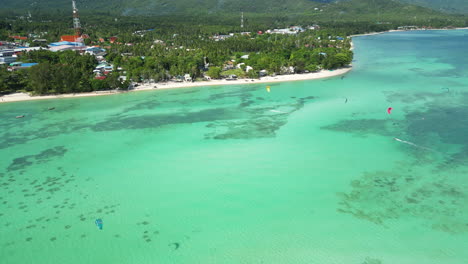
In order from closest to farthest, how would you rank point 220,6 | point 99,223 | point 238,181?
point 99,223
point 238,181
point 220,6

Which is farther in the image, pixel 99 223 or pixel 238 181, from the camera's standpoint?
→ pixel 238 181

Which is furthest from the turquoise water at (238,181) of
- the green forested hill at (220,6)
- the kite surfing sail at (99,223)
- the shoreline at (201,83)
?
the green forested hill at (220,6)

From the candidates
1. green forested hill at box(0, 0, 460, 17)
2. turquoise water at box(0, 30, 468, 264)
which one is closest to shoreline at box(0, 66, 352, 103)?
turquoise water at box(0, 30, 468, 264)

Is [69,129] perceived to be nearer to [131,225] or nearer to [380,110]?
[131,225]

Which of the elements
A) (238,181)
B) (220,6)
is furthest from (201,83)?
(220,6)

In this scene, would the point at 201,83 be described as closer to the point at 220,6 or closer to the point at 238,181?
the point at 238,181

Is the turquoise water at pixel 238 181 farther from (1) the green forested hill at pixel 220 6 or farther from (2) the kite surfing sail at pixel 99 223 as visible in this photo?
(1) the green forested hill at pixel 220 6

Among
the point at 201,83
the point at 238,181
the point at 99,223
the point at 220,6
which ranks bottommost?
the point at 99,223

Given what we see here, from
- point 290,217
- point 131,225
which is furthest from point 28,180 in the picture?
point 290,217
